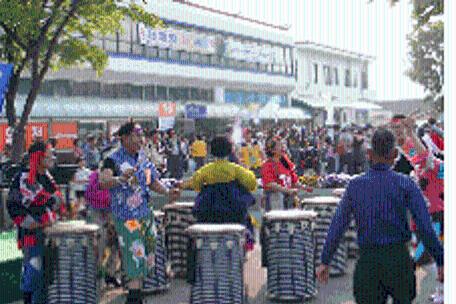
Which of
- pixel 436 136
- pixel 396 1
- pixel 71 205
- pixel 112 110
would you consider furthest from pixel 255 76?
pixel 436 136

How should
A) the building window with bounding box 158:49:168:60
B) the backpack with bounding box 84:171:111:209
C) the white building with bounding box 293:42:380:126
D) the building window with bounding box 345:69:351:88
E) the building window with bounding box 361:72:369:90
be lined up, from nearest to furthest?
1. the backpack with bounding box 84:171:111:209
2. the building window with bounding box 158:49:168:60
3. the white building with bounding box 293:42:380:126
4. the building window with bounding box 345:69:351:88
5. the building window with bounding box 361:72:369:90

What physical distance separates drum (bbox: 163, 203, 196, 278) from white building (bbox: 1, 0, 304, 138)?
2305 centimetres

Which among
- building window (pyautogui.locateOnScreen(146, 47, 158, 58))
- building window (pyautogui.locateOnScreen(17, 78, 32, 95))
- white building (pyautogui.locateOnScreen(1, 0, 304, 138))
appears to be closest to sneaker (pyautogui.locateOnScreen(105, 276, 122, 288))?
white building (pyautogui.locateOnScreen(1, 0, 304, 138))

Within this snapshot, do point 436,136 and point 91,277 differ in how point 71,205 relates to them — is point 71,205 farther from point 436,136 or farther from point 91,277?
point 436,136

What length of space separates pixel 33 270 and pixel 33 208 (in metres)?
0.59

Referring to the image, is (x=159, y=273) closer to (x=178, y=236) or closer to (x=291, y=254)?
(x=178, y=236)

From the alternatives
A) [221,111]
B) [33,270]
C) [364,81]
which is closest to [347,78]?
[364,81]

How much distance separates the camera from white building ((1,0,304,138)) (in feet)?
121

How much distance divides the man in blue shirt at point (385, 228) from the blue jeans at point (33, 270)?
3305 millimetres

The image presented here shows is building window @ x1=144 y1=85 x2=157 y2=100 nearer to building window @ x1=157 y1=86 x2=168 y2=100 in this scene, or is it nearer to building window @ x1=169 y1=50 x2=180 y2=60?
building window @ x1=157 y1=86 x2=168 y2=100

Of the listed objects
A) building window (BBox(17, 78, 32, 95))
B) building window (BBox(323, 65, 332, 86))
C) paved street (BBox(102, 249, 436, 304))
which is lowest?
paved street (BBox(102, 249, 436, 304))

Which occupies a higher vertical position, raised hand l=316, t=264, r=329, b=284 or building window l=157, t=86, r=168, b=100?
building window l=157, t=86, r=168, b=100

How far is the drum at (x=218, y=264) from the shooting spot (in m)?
7.44
